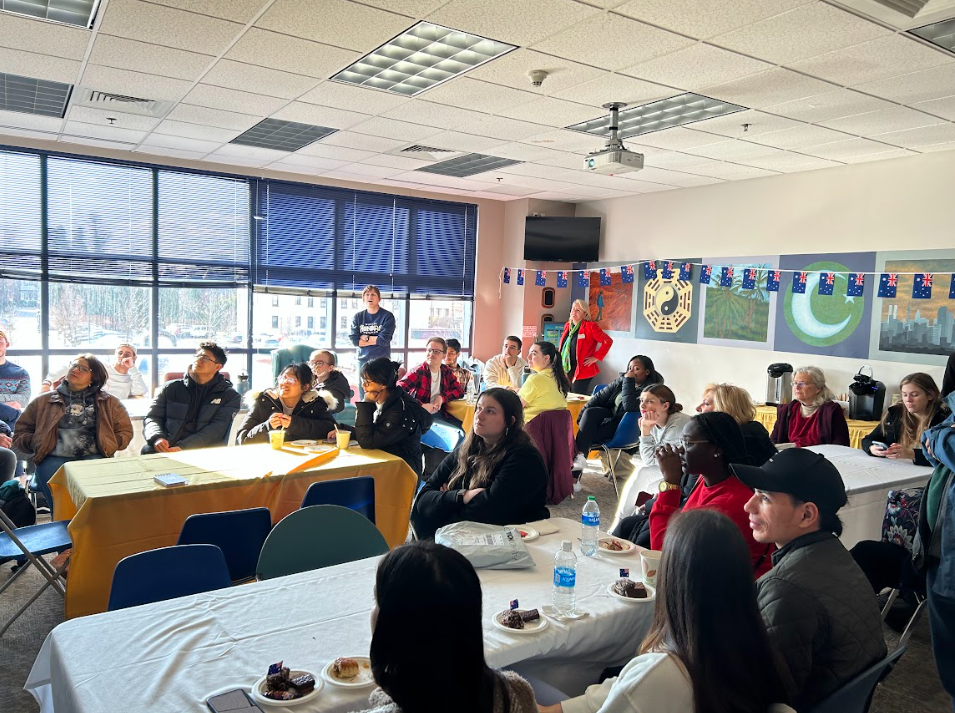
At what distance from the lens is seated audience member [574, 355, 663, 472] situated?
6129mm

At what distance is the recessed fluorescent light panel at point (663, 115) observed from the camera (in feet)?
15.3

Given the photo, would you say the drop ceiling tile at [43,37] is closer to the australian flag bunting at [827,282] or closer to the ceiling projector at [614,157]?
the ceiling projector at [614,157]

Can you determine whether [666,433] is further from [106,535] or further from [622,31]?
[106,535]

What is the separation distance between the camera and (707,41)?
3.49m

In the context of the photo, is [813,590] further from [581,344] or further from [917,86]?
[581,344]

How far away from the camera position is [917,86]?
4.07 meters

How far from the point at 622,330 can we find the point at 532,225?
5.81 feet

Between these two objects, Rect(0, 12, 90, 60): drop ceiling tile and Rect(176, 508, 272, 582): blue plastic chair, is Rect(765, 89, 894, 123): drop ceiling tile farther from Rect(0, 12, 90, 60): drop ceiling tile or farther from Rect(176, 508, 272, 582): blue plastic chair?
Rect(0, 12, 90, 60): drop ceiling tile

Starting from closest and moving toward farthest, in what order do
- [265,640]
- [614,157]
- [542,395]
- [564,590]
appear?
[265,640] → [564,590] → [614,157] → [542,395]

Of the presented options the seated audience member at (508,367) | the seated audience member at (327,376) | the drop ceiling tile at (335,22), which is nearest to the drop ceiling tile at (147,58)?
the drop ceiling tile at (335,22)

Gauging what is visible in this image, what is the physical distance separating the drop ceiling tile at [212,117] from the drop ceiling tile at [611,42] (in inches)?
107

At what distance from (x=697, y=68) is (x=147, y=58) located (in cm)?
311

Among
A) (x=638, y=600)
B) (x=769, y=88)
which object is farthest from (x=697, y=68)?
(x=638, y=600)

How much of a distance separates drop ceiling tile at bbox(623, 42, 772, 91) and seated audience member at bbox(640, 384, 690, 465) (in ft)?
6.16
